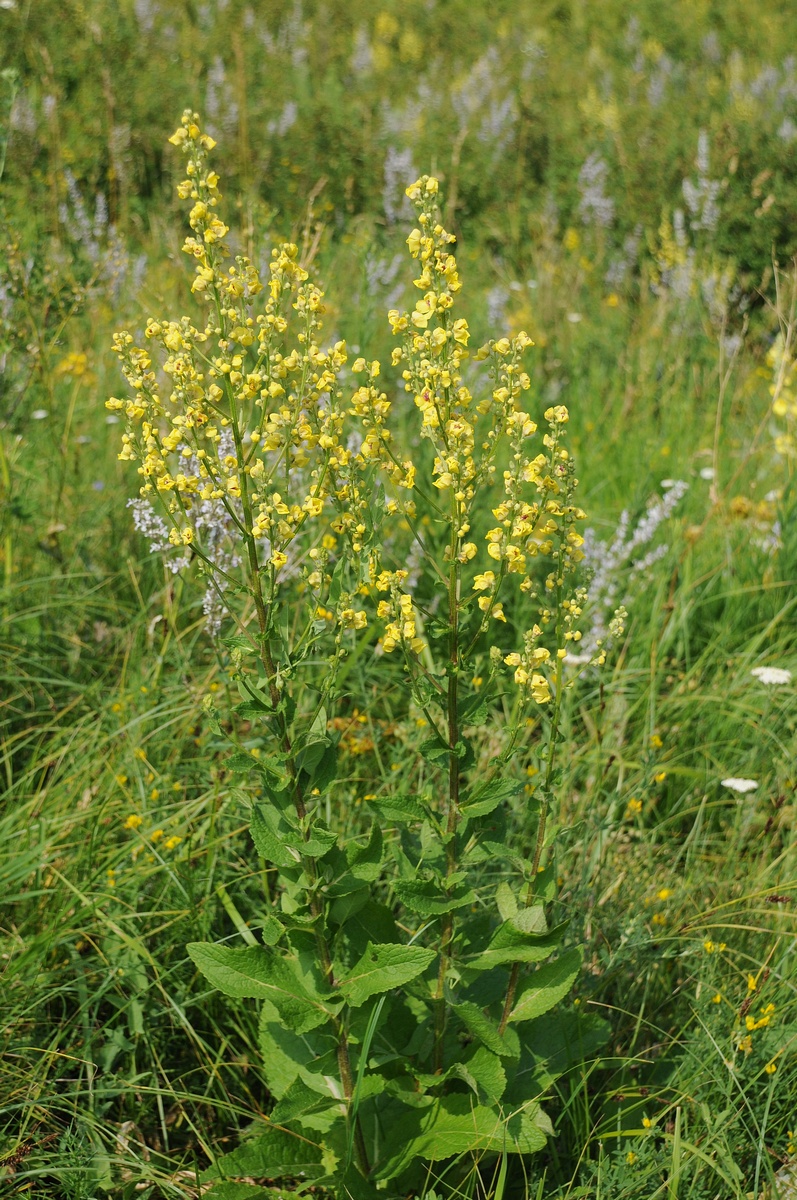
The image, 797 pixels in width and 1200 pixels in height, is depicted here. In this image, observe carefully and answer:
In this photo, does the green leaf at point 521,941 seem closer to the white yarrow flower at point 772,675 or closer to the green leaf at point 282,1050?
the green leaf at point 282,1050

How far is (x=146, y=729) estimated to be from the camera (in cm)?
287

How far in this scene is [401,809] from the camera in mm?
1777

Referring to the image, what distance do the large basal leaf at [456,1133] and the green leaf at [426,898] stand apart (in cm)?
40

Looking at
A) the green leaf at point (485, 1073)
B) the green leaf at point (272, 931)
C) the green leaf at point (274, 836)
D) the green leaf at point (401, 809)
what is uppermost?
the green leaf at point (401, 809)

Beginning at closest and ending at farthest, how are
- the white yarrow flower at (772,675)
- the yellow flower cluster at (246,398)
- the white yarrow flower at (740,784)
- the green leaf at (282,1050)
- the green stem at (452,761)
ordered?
the yellow flower cluster at (246,398) → the green stem at (452,761) → the green leaf at (282,1050) → the white yarrow flower at (740,784) → the white yarrow flower at (772,675)

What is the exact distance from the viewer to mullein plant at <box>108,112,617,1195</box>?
1.67m

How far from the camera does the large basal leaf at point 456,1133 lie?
6.06ft

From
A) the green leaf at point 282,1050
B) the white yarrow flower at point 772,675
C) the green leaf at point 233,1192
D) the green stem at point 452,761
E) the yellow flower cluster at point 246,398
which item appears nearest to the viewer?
the yellow flower cluster at point 246,398

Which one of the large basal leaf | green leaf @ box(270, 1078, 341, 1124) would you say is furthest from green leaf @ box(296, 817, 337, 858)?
the large basal leaf

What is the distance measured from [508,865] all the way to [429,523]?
1370 millimetres

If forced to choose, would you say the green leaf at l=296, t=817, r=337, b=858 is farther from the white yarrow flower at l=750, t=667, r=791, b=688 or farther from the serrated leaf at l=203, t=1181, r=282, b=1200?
the white yarrow flower at l=750, t=667, r=791, b=688

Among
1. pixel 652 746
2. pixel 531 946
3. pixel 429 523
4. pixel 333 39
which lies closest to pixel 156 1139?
pixel 531 946

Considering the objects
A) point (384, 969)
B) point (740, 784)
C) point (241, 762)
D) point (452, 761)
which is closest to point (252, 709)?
point (241, 762)

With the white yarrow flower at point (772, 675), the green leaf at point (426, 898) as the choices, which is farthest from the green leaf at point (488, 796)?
the white yarrow flower at point (772, 675)
